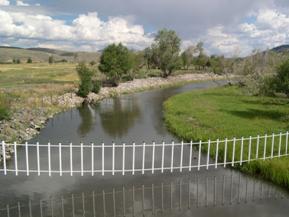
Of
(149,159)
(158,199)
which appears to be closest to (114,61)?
(149,159)

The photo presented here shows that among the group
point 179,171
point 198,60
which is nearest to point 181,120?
point 179,171

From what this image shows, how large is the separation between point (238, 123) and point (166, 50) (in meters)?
55.2

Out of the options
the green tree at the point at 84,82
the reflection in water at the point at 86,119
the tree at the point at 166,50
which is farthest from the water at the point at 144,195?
the tree at the point at 166,50

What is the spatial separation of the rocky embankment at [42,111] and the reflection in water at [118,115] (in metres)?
3.04

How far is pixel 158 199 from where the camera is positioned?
1437 cm

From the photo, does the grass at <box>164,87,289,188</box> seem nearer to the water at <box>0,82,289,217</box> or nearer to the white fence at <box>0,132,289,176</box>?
the white fence at <box>0,132,289,176</box>

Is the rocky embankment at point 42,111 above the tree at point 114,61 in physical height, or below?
below

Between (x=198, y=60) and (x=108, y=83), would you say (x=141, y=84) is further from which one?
(x=198, y=60)

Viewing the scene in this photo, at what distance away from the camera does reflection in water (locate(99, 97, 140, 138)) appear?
28.7m

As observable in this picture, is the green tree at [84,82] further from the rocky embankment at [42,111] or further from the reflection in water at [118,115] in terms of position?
the reflection in water at [118,115]

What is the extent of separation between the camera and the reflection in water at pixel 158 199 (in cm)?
1330

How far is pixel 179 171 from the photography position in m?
17.4

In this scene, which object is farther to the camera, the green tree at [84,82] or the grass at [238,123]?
the green tree at [84,82]

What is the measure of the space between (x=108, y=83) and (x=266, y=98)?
27.6 meters
